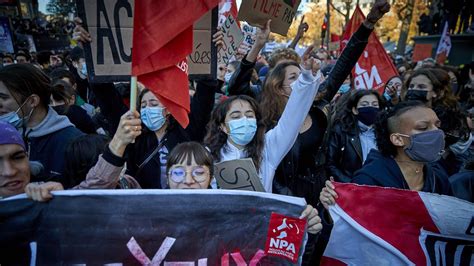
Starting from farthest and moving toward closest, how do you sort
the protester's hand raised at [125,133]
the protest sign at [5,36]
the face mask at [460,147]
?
the protest sign at [5,36] → the face mask at [460,147] → the protester's hand raised at [125,133]

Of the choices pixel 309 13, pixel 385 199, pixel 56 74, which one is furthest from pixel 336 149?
pixel 309 13

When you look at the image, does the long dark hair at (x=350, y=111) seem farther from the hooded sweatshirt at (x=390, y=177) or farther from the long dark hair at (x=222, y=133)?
the hooded sweatshirt at (x=390, y=177)

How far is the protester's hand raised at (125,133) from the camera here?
196cm

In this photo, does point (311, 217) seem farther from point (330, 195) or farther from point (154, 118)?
point (154, 118)

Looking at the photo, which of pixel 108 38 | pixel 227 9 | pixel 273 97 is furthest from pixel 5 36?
pixel 108 38

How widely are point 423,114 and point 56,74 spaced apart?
4.61 m

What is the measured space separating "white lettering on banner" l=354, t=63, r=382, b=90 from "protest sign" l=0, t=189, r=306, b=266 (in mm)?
4706

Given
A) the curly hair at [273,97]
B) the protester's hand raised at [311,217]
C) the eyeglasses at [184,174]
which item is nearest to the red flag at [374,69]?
the curly hair at [273,97]

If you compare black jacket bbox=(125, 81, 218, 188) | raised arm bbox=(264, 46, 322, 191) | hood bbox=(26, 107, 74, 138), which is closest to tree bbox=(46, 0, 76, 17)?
black jacket bbox=(125, 81, 218, 188)

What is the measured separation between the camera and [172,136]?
3186 millimetres

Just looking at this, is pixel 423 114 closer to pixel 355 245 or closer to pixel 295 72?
pixel 355 245

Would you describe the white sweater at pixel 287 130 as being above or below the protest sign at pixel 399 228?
above

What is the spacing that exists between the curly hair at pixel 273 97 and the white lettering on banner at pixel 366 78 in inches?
121

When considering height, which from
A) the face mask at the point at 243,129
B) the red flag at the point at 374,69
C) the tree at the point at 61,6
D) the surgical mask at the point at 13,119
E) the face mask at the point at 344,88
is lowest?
the face mask at the point at 243,129
